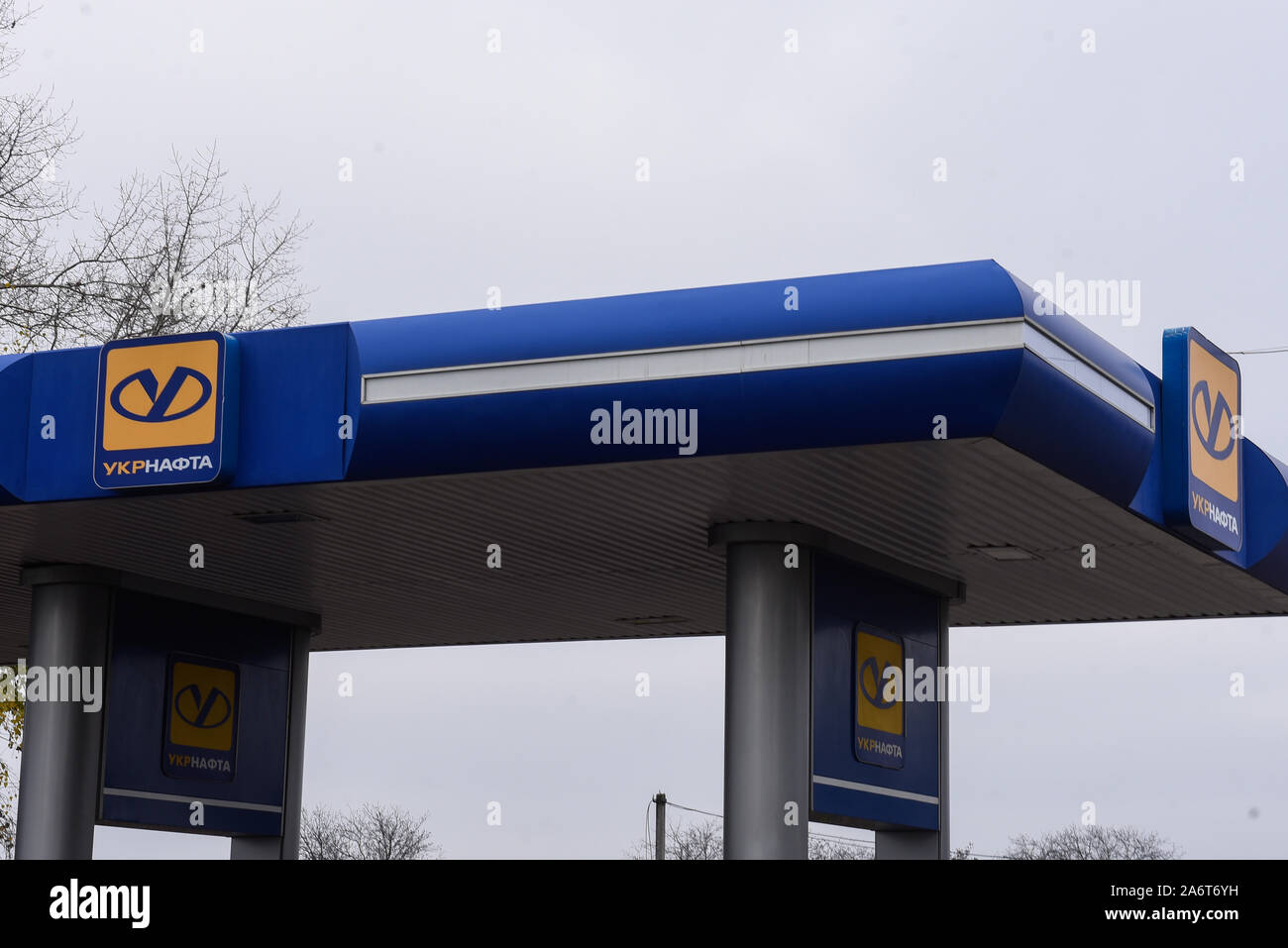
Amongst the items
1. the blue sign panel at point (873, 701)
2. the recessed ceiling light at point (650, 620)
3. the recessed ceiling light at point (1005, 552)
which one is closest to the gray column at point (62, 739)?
the recessed ceiling light at point (650, 620)

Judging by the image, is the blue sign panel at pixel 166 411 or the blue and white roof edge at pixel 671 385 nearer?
the blue and white roof edge at pixel 671 385

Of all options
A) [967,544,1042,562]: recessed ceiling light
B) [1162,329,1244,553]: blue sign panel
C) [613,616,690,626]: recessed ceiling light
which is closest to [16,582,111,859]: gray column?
[613,616,690,626]: recessed ceiling light

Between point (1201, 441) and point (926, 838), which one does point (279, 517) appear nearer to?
point (926, 838)

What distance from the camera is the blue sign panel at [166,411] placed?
37.2 ft

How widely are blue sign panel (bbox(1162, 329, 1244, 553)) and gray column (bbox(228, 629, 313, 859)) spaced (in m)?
7.67

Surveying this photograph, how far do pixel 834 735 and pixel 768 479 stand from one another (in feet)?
7.13

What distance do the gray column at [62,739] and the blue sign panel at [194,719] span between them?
207 millimetres

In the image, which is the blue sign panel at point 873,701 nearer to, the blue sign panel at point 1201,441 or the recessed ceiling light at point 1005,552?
the recessed ceiling light at point 1005,552

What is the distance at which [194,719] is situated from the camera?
15.2 metres

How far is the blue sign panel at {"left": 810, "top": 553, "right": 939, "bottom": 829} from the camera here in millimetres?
12250

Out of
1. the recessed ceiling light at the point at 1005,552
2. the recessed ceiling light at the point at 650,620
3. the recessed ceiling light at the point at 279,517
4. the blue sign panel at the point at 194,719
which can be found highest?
the recessed ceiling light at the point at 279,517

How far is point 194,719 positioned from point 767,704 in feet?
18.1

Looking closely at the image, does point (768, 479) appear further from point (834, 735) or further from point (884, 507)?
point (834, 735)
